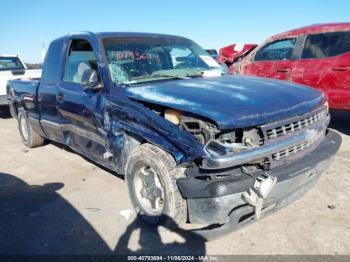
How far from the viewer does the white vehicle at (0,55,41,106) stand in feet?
30.9

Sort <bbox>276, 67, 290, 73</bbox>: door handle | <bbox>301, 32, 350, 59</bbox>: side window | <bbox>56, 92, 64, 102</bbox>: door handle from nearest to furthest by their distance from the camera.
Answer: <bbox>56, 92, 64, 102</bbox>: door handle, <bbox>301, 32, 350, 59</bbox>: side window, <bbox>276, 67, 290, 73</bbox>: door handle

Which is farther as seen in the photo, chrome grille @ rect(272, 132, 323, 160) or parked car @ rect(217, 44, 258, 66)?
parked car @ rect(217, 44, 258, 66)

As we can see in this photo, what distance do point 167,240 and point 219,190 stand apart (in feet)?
2.79

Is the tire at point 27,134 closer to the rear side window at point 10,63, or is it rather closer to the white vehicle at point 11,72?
the white vehicle at point 11,72

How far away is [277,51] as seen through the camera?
6750mm

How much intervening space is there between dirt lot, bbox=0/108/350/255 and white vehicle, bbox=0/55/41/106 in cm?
469

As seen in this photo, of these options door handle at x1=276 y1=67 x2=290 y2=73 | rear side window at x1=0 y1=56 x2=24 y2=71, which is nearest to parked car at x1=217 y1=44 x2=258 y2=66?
door handle at x1=276 y1=67 x2=290 y2=73

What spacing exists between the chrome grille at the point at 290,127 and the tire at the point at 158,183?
796 millimetres

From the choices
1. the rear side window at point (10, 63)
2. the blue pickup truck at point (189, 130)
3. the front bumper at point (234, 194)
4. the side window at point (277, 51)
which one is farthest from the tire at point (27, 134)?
the rear side window at point (10, 63)

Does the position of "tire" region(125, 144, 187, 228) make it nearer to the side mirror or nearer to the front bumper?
the front bumper

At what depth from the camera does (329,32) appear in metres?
5.96

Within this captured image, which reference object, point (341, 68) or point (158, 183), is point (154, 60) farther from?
point (341, 68)

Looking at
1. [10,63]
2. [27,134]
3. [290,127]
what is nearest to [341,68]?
[290,127]

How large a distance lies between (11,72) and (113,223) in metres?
7.74
